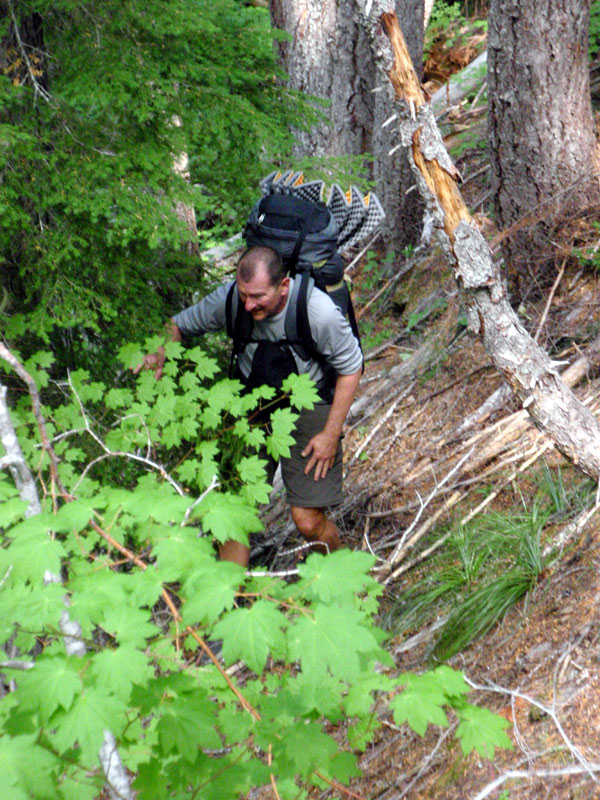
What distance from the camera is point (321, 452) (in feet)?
15.6

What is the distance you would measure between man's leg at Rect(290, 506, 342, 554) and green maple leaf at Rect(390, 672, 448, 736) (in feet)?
8.45

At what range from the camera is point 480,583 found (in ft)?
14.2

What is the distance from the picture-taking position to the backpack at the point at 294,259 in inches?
171

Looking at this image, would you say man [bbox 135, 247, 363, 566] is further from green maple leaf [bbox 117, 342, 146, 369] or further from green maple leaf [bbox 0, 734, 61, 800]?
green maple leaf [bbox 0, 734, 61, 800]

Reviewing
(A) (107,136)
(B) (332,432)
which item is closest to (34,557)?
(A) (107,136)

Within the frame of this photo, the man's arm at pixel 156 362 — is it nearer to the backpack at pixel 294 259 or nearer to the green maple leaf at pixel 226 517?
the backpack at pixel 294 259

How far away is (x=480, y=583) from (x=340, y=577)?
8.21 ft

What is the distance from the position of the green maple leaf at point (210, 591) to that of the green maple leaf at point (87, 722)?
→ 0.92 ft

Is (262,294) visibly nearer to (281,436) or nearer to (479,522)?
(281,436)

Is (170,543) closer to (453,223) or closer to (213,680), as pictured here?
(213,680)

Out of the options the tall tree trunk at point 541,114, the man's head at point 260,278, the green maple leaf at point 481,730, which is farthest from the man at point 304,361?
the tall tree trunk at point 541,114

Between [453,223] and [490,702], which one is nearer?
[490,702]

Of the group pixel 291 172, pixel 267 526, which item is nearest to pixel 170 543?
pixel 291 172

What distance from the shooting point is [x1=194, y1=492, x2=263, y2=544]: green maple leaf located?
239cm
